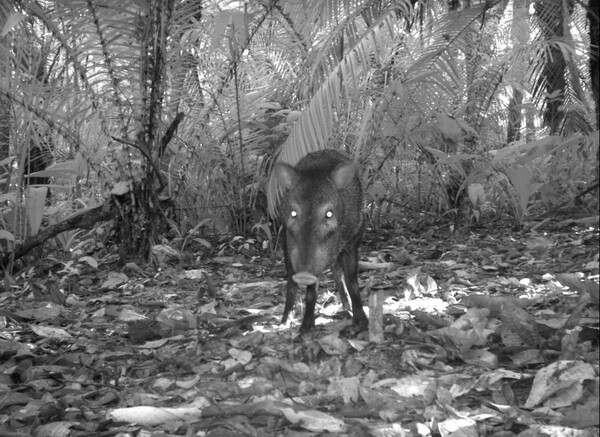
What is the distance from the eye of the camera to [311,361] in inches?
128

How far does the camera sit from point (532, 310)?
12.3 ft

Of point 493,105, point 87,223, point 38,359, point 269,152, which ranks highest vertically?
point 493,105

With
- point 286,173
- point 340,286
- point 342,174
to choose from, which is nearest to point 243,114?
point 340,286

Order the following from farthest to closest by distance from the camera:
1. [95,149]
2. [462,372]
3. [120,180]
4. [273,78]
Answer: [273,78] < [95,149] < [120,180] < [462,372]

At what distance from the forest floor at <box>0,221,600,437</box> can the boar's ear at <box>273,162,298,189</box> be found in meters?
0.78

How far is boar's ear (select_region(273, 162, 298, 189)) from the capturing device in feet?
12.6

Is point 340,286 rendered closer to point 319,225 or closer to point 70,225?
point 319,225

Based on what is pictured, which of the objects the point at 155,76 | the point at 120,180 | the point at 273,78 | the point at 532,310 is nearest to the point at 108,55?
the point at 155,76

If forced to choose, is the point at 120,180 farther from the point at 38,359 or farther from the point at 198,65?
the point at 38,359

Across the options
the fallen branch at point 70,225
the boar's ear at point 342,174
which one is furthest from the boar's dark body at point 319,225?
the fallen branch at point 70,225

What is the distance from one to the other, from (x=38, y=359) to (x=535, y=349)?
2.36 metres

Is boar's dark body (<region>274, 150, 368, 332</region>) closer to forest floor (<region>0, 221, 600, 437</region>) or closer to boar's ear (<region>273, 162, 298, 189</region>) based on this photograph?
boar's ear (<region>273, 162, 298, 189</region>)

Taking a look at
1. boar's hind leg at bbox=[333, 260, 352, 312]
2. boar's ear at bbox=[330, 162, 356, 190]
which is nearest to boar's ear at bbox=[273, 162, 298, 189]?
boar's ear at bbox=[330, 162, 356, 190]

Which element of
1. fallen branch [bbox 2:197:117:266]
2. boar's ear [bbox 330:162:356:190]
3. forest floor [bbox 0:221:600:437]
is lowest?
forest floor [bbox 0:221:600:437]
